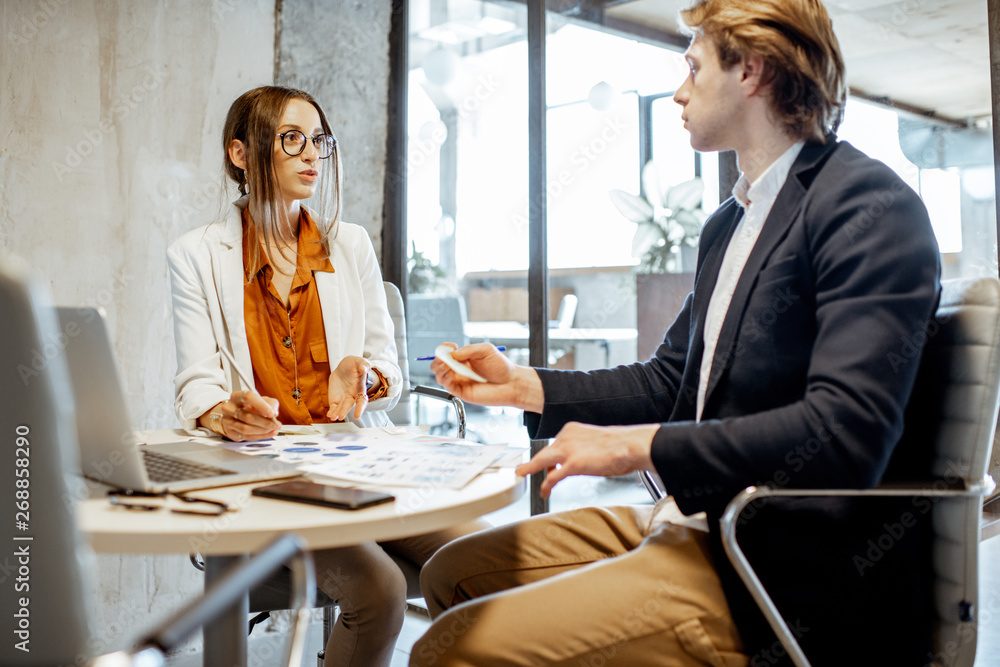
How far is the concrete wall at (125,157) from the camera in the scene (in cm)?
250

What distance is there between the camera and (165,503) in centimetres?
104

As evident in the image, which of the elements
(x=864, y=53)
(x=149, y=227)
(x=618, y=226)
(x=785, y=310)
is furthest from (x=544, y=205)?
(x=785, y=310)

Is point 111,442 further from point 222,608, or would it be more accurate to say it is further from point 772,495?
point 772,495

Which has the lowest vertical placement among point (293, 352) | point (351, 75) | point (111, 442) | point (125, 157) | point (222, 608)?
point (222, 608)

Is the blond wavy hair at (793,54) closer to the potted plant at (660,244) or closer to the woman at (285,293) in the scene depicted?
the woman at (285,293)

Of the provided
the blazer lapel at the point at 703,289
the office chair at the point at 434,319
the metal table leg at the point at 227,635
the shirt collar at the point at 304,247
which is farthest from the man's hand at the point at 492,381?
the office chair at the point at 434,319

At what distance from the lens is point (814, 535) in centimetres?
113

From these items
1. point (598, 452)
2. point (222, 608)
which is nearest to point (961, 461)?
point (598, 452)

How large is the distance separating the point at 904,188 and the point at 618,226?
6.05 feet

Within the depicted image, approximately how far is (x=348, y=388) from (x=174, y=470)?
2.19 feet

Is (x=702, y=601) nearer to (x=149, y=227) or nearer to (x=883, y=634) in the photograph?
(x=883, y=634)

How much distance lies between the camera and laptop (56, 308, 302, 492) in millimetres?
907

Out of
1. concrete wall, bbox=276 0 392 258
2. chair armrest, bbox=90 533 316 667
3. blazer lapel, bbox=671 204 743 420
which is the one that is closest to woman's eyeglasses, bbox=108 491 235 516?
chair armrest, bbox=90 533 316 667

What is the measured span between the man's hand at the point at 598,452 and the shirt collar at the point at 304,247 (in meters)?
1.18
